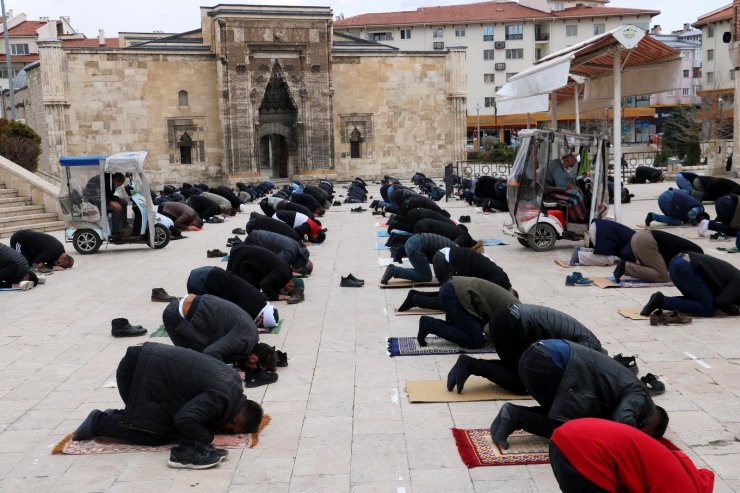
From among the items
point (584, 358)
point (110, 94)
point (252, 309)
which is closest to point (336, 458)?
point (584, 358)

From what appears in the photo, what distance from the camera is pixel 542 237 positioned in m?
14.9

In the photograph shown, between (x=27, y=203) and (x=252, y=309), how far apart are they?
50.9 ft

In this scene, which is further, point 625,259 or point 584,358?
point 625,259

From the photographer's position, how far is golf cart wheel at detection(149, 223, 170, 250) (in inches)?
688

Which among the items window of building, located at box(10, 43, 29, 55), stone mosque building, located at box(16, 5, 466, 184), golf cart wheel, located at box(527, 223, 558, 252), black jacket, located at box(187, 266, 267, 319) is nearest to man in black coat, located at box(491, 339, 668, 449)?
black jacket, located at box(187, 266, 267, 319)

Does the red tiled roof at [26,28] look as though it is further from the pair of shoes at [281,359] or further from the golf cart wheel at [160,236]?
the pair of shoes at [281,359]

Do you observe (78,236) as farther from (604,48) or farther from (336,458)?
(336,458)

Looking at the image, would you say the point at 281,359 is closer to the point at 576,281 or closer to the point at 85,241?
the point at 576,281

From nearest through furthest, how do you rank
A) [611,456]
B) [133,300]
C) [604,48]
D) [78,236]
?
[611,456] → [133,300] → [604,48] → [78,236]

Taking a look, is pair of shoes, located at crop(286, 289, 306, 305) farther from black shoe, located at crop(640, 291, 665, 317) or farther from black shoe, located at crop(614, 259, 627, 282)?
black shoe, located at crop(640, 291, 665, 317)

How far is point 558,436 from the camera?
4090 millimetres

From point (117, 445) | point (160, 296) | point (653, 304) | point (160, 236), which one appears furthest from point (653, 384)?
point (160, 236)

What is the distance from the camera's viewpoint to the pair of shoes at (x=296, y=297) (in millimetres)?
11152

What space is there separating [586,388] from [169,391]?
2.77 meters
